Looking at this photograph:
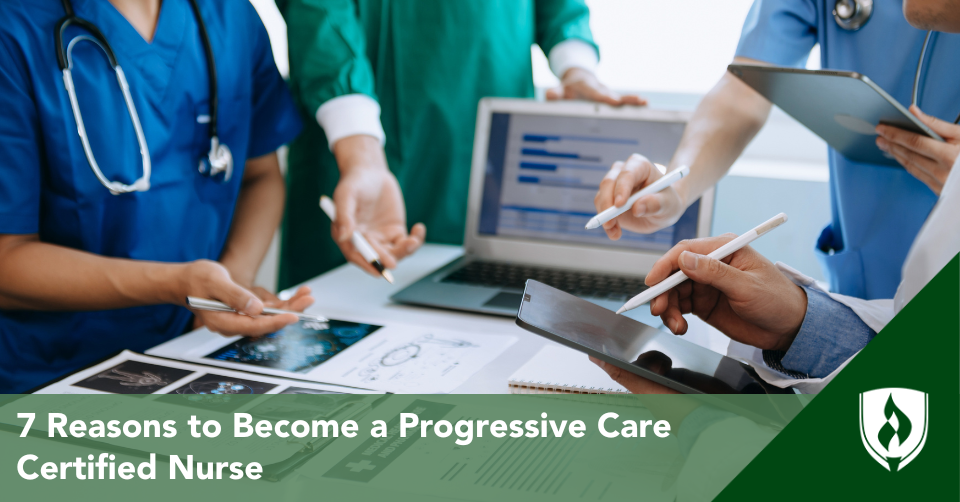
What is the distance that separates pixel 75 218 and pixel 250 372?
387 millimetres

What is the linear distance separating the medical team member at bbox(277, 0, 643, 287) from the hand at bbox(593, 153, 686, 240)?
1.15ft

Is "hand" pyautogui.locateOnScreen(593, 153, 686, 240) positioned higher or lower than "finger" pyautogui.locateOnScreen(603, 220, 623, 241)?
higher

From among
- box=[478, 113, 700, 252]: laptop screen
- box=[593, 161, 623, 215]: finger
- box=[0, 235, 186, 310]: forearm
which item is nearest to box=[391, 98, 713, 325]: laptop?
box=[478, 113, 700, 252]: laptop screen

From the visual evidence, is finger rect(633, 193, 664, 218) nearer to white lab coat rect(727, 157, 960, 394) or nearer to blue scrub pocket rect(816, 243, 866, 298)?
white lab coat rect(727, 157, 960, 394)

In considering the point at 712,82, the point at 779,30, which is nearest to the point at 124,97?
the point at 779,30

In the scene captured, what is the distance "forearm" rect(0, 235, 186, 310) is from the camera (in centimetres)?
83

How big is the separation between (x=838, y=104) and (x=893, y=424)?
0.39 m

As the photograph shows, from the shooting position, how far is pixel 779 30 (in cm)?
98

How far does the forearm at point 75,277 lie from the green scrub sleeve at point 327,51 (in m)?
0.48

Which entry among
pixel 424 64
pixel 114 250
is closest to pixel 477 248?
pixel 424 64

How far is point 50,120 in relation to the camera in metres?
0.86

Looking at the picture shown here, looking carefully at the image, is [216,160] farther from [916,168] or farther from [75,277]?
[916,168]

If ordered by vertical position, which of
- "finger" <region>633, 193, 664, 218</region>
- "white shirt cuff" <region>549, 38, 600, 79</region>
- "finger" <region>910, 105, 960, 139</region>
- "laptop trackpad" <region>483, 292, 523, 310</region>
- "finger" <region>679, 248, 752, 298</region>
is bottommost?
"laptop trackpad" <region>483, 292, 523, 310</region>

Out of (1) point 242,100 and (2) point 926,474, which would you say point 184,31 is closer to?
(1) point 242,100
